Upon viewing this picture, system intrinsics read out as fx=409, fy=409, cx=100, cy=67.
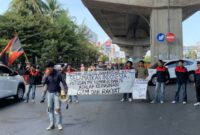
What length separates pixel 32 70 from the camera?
18.3 metres

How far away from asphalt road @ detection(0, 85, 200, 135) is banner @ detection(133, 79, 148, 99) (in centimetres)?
38

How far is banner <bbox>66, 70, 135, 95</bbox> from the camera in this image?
17750 mm

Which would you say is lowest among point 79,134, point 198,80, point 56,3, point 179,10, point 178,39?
point 79,134

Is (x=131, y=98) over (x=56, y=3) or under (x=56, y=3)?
under

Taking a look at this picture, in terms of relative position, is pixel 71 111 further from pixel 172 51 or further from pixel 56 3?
pixel 56 3

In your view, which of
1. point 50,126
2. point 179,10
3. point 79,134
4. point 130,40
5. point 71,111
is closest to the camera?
point 79,134

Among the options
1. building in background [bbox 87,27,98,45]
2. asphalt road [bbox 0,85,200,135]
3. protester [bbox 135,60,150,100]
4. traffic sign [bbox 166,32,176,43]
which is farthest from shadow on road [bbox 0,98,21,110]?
building in background [bbox 87,27,98,45]

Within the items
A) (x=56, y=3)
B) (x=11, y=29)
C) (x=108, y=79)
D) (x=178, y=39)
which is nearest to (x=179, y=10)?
(x=178, y=39)

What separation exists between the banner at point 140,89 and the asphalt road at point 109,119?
0.38 metres

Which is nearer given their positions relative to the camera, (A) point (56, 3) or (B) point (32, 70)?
(B) point (32, 70)

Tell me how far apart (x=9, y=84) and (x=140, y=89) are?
18.0 feet

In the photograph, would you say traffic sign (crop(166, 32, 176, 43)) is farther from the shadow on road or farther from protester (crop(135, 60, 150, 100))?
the shadow on road

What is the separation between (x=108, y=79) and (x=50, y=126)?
25.3 feet

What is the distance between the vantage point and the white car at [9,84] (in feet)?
54.0
